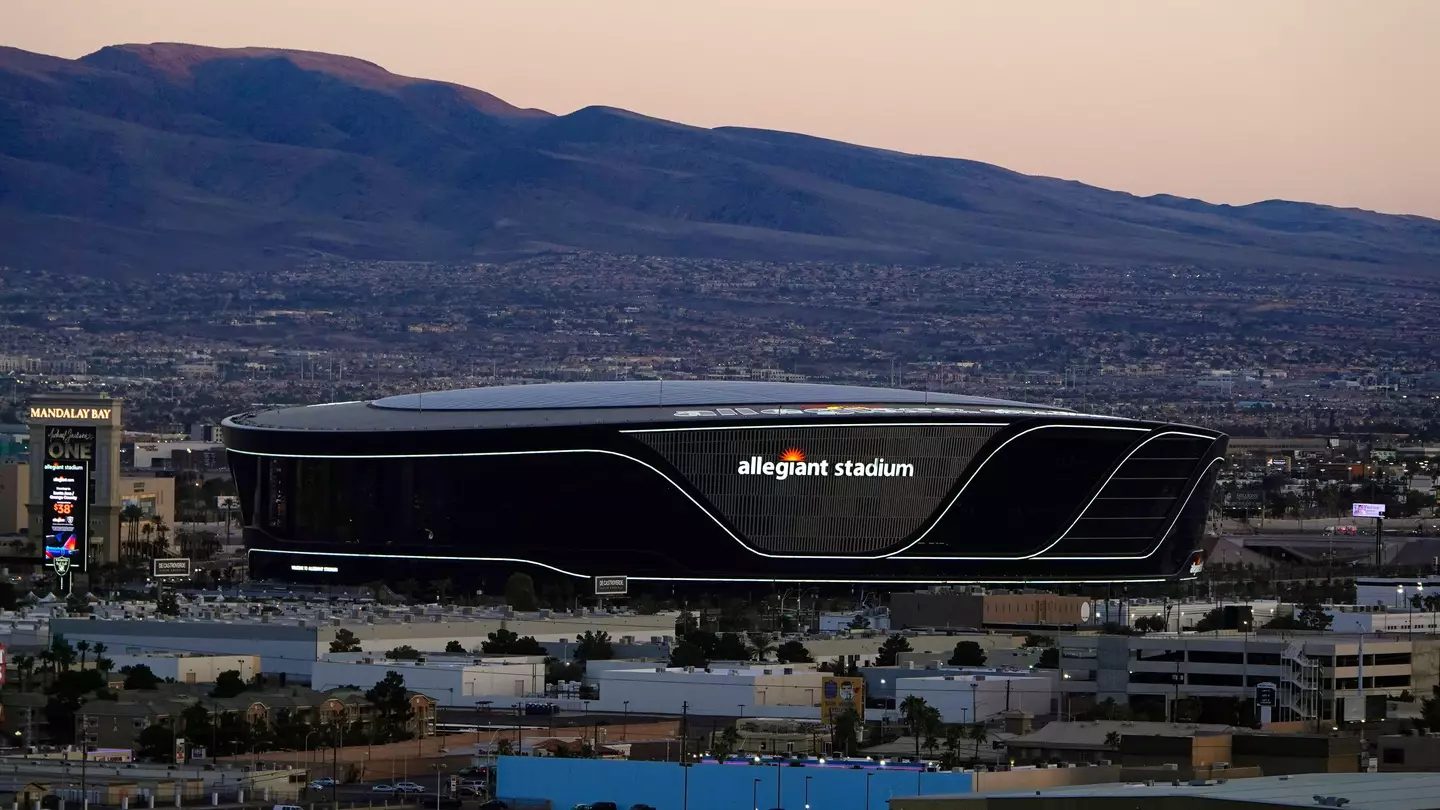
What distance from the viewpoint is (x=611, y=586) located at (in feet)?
489

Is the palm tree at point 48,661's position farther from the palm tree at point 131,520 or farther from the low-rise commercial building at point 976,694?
the palm tree at point 131,520

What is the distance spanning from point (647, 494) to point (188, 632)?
126ft

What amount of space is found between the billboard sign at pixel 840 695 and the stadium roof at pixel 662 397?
58.1 metres

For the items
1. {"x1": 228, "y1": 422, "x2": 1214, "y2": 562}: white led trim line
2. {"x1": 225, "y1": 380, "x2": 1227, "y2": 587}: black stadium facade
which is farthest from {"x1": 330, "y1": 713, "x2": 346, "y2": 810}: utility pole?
{"x1": 225, "y1": 380, "x2": 1227, "y2": 587}: black stadium facade

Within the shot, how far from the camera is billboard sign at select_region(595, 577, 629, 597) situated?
148 meters

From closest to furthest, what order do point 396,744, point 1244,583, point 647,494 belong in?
point 396,744
point 647,494
point 1244,583

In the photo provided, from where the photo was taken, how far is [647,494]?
150 m

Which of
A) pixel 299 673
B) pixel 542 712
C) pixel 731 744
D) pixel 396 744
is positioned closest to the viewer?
pixel 731 744

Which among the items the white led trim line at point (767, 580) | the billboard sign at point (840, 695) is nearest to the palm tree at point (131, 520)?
the white led trim line at point (767, 580)

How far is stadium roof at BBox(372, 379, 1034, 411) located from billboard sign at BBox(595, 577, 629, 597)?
31.8 ft

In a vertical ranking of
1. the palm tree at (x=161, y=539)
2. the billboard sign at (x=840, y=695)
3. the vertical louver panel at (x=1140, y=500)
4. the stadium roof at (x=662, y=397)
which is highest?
the stadium roof at (x=662, y=397)

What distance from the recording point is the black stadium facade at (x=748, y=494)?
15038 centimetres

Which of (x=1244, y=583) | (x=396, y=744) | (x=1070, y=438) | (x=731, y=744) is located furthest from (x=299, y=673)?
(x=1244, y=583)

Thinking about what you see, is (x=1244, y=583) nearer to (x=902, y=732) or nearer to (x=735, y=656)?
(x=735, y=656)
